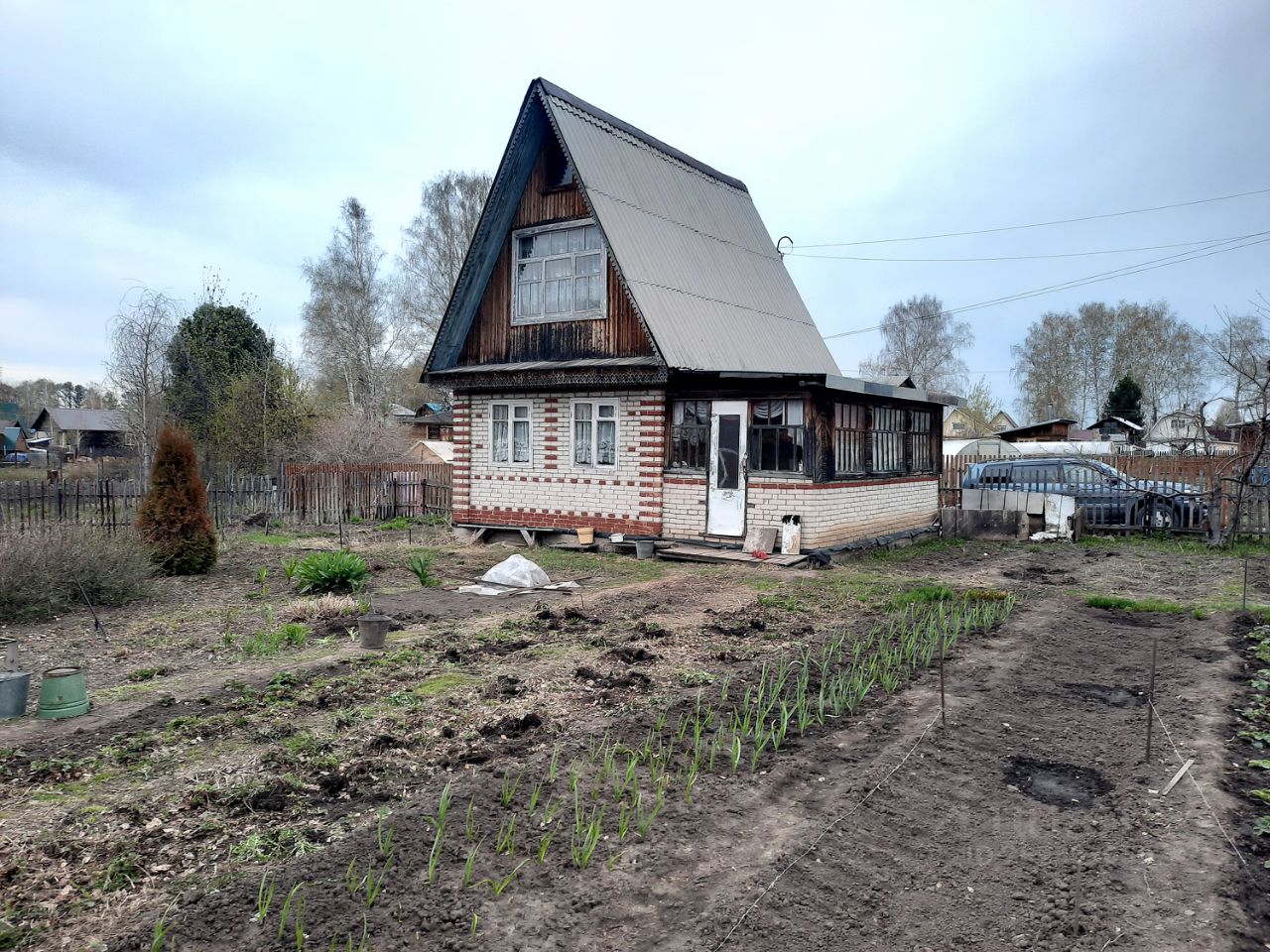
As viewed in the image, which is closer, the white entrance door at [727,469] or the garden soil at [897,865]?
the garden soil at [897,865]

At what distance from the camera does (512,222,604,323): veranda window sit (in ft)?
52.0

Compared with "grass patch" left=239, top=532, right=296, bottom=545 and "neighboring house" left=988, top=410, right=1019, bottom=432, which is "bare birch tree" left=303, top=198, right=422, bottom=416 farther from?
"neighboring house" left=988, top=410, right=1019, bottom=432

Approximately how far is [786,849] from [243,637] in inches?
257

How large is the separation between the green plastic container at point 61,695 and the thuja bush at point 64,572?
372cm

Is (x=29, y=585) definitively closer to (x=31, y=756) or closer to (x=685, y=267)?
(x=31, y=756)

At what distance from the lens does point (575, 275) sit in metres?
16.1

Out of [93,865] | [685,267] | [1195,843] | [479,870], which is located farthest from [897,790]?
[685,267]

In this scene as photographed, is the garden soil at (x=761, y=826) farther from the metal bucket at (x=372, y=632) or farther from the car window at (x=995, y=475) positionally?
the car window at (x=995, y=475)

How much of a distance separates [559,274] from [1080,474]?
12.3 meters

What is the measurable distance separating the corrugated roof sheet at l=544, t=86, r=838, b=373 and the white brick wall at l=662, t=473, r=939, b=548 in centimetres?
212

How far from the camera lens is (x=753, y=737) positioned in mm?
5395

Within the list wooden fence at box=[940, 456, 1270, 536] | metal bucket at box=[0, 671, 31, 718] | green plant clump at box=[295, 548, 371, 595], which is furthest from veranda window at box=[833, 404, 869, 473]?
metal bucket at box=[0, 671, 31, 718]

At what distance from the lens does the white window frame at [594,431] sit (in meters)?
15.6

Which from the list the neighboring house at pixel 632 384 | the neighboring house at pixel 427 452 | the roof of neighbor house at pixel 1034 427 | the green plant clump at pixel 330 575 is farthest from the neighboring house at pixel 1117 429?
the green plant clump at pixel 330 575
